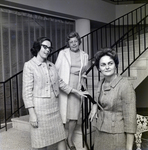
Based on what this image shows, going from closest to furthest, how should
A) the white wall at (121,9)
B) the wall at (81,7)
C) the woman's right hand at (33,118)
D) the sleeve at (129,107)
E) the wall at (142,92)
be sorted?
the sleeve at (129,107) < the woman's right hand at (33,118) < the wall at (81,7) < the wall at (142,92) < the white wall at (121,9)

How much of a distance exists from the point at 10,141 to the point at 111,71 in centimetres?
190

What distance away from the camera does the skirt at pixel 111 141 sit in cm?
139

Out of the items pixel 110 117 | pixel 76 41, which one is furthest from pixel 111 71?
pixel 76 41

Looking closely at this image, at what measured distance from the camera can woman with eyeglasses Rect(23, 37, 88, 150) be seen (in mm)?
1855

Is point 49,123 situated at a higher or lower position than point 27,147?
higher

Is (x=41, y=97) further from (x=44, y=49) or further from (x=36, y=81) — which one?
(x=44, y=49)

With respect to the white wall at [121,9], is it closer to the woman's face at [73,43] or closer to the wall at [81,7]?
the wall at [81,7]

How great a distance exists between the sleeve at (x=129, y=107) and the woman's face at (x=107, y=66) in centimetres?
11

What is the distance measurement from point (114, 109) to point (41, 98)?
26.5 inches

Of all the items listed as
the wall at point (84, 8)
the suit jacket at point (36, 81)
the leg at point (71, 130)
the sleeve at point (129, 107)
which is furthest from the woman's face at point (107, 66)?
the wall at point (84, 8)

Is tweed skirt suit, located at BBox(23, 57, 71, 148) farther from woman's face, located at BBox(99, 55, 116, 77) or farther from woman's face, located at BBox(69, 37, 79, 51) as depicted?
woman's face, located at BBox(99, 55, 116, 77)

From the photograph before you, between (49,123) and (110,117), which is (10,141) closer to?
(49,123)

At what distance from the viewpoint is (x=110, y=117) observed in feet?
4.61

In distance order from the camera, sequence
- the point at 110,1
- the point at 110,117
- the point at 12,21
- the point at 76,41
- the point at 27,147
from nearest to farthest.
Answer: the point at 110,117
the point at 76,41
the point at 27,147
the point at 12,21
the point at 110,1
